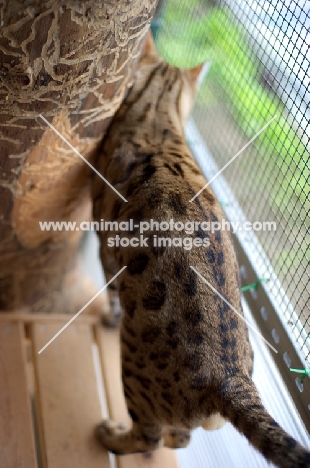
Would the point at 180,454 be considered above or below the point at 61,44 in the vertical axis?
below

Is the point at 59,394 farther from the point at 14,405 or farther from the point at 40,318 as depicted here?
the point at 40,318

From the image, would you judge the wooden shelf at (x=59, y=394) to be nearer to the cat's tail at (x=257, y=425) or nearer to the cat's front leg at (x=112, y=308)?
the cat's front leg at (x=112, y=308)

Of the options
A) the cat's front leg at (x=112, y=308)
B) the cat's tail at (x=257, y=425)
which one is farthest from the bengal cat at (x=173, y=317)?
the cat's front leg at (x=112, y=308)

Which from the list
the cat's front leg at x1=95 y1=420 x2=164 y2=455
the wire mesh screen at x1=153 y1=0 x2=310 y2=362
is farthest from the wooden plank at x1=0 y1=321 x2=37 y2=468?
the wire mesh screen at x1=153 y1=0 x2=310 y2=362

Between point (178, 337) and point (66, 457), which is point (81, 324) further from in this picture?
point (178, 337)

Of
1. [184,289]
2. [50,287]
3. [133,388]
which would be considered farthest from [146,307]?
[50,287]

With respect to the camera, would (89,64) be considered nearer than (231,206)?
Yes
